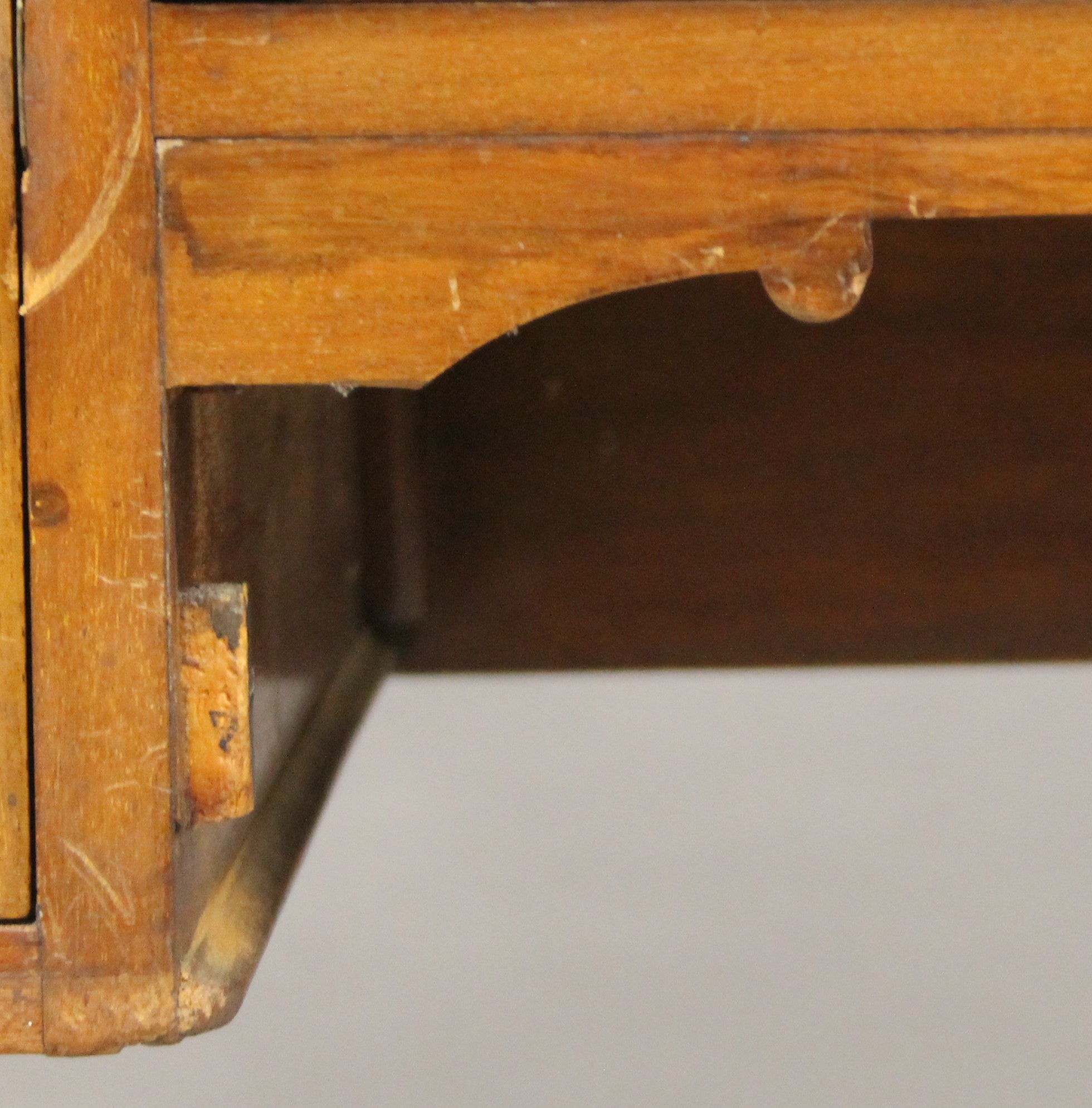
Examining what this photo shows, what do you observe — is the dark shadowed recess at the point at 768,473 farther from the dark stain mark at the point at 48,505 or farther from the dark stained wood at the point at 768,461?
the dark stain mark at the point at 48,505

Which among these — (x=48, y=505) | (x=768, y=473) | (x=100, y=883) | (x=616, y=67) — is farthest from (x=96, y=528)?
(x=768, y=473)

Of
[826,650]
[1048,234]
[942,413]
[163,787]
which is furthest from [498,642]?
[163,787]

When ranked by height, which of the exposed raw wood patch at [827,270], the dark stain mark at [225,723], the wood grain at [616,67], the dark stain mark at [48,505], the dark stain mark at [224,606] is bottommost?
the dark stain mark at [225,723]

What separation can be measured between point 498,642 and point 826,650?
254 millimetres

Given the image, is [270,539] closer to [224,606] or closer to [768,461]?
[224,606]

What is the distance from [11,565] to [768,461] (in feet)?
2.41

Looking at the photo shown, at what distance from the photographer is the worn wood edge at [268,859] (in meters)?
0.57

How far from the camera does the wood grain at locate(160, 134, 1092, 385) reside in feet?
1.73

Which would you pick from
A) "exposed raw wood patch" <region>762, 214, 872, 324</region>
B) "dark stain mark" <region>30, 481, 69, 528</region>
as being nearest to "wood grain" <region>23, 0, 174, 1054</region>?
"dark stain mark" <region>30, 481, 69, 528</region>

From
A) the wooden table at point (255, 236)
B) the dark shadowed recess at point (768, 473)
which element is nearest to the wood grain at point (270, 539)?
A: the wooden table at point (255, 236)

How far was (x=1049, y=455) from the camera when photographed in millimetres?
1177

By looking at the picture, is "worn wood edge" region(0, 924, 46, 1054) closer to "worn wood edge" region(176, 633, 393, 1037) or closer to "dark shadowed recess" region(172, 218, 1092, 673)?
"worn wood edge" region(176, 633, 393, 1037)

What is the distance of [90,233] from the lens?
53 centimetres

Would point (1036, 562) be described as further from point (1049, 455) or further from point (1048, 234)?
point (1048, 234)
